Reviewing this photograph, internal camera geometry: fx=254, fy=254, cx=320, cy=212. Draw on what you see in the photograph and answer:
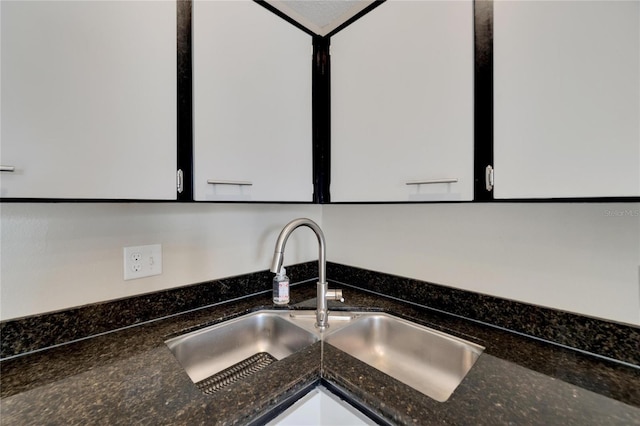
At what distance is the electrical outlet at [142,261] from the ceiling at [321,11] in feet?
3.35

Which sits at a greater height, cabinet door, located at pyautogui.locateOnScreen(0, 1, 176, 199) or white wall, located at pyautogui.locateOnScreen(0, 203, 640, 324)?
cabinet door, located at pyautogui.locateOnScreen(0, 1, 176, 199)

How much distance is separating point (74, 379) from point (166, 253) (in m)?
0.43

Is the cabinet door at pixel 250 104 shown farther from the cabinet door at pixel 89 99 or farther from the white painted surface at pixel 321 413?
the white painted surface at pixel 321 413

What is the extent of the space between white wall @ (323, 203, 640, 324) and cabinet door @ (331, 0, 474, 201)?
32cm

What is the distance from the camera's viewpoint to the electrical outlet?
89 centimetres

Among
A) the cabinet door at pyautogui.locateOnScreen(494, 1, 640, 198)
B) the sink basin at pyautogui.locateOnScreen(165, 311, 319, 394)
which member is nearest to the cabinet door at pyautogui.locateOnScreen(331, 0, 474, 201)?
the cabinet door at pyautogui.locateOnScreen(494, 1, 640, 198)

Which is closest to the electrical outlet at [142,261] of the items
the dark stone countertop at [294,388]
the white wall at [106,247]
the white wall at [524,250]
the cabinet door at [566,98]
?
the white wall at [106,247]

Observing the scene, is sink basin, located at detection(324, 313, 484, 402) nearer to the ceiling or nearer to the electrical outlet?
the electrical outlet

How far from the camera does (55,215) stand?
0.76m

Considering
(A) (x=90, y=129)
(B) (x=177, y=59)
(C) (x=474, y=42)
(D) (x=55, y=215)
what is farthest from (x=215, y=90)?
(C) (x=474, y=42)

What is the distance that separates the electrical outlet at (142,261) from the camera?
89 cm

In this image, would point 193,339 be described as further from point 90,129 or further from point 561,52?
point 561,52

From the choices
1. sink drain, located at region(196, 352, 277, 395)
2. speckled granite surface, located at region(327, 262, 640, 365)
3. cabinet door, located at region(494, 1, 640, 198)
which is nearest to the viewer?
cabinet door, located at region(494, 1, 640, 198)

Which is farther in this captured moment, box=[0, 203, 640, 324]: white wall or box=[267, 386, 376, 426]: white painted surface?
box=[0, 203, 640, 324]: white wall
